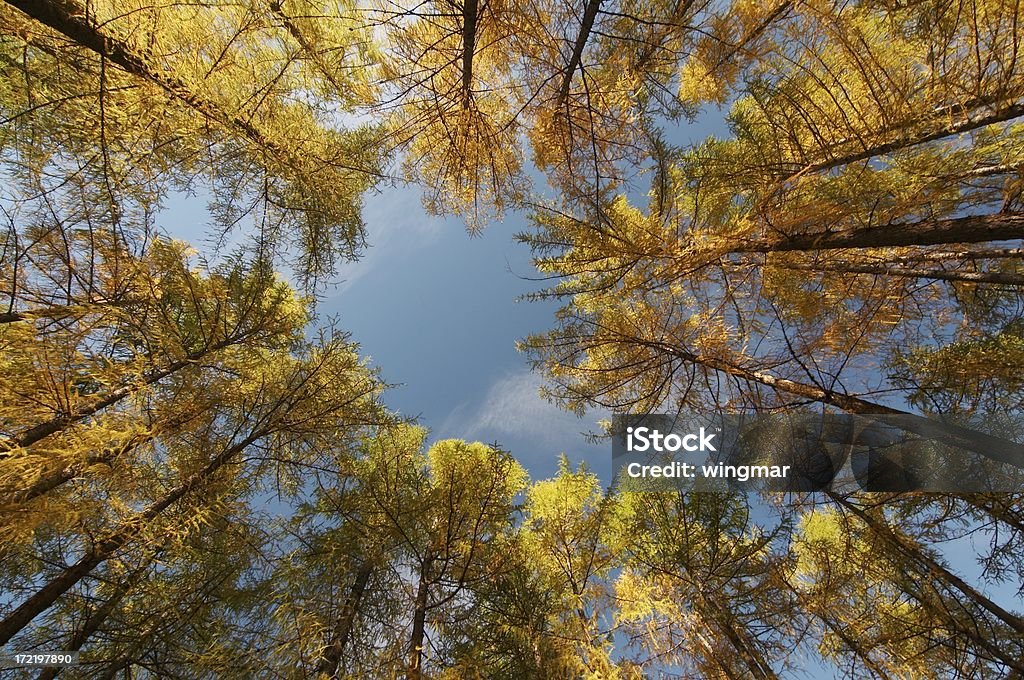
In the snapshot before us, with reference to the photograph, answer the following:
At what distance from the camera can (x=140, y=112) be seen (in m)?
2.46

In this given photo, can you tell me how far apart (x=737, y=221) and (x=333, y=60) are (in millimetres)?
3598

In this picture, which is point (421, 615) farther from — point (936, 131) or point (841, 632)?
point (936, 131)

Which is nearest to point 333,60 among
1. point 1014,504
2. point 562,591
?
point 562,591

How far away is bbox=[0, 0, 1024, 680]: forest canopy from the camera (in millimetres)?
2582

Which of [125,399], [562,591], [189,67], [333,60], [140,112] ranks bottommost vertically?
[562,591]

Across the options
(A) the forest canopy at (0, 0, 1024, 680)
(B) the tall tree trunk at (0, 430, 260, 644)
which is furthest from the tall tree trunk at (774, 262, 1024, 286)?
(B) the tall tree trunk at (0, 430, 260, 644)

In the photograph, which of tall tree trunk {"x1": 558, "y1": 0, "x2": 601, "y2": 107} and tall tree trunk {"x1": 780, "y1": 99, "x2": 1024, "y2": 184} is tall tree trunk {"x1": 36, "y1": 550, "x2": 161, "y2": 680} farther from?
tall tree trunk {"x1": 780, "y1": 99, "x2": 1024, "y2": 184}

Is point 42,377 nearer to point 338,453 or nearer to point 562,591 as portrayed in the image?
point 338,453

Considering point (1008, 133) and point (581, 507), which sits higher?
point (1008, 133)

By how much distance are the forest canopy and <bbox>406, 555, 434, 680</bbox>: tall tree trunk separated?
0.04 m

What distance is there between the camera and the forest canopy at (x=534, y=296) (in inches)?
102

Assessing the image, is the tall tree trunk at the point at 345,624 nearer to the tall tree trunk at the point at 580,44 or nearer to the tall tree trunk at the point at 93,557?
the tall tree trunk at the point at 93,557

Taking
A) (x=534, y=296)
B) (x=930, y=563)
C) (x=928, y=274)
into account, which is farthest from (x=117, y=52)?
(x=930, y=563)

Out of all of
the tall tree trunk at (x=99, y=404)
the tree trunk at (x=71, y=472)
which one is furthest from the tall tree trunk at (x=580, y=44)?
the tree trunk at (x=71, y=472)
